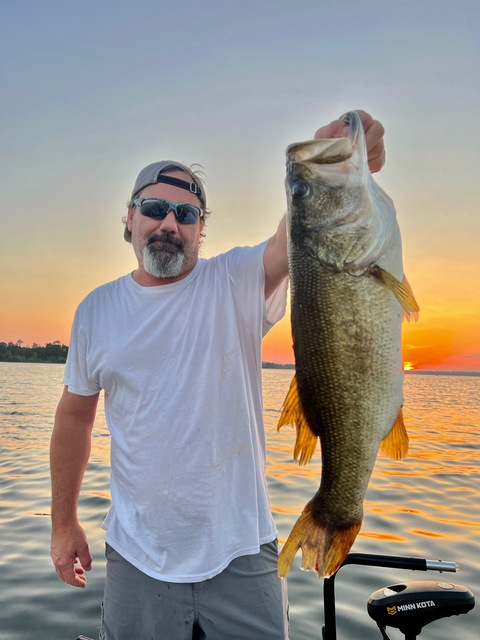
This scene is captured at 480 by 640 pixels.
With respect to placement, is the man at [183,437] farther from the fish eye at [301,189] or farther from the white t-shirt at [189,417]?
the fish eye at [301,189]

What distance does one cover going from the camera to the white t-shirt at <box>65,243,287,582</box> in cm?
305

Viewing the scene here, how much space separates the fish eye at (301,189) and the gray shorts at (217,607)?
187cm

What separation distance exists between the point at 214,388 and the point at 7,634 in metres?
3.77

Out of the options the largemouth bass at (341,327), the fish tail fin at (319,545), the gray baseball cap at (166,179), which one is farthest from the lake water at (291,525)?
the gray baseball cap at (166,179)

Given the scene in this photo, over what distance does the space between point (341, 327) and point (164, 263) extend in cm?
145

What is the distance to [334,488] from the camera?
2.49 m

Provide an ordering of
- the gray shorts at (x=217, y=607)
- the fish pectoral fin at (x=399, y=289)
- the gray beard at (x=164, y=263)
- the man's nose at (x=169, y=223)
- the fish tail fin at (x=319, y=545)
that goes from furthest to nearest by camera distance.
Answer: the man's nose at (x=169, y=223)
the gray beard at (x=164, y=263)
the gray shorts at (x=217, y=607)
the fish tail fin at (x=319, y=545)
the fish pectoral fin at (x=399, y=289)

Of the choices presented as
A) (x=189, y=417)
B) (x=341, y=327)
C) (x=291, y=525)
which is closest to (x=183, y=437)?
(x=189, y=417)

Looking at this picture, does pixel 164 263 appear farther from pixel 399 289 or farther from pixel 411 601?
pixel 411 601

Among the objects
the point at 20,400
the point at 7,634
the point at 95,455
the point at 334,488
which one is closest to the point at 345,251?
the point at 334,488

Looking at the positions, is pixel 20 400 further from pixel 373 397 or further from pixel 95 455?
pixel 373 397

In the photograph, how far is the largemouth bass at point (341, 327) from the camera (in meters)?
2.36

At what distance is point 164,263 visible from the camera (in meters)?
3.46

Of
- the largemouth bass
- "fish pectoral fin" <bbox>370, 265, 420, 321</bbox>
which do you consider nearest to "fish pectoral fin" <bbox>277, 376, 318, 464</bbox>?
the largemouth bass
